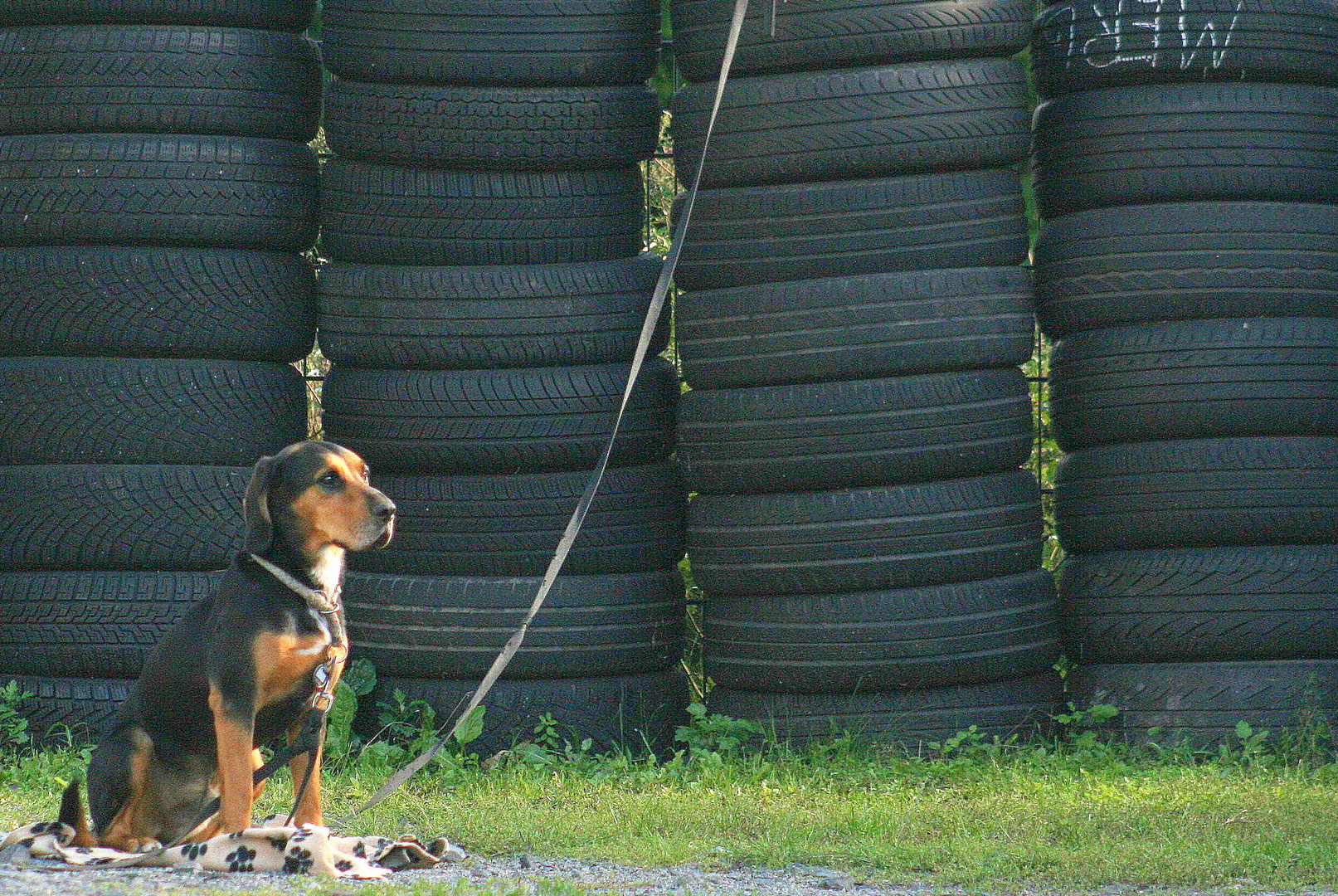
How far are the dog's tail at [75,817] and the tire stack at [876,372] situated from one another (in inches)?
94.3

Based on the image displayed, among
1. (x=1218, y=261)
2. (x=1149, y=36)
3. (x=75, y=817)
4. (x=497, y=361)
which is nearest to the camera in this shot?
(x=75, y=817)

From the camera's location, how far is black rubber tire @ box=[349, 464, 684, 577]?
5.77 m

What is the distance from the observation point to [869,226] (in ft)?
18.2

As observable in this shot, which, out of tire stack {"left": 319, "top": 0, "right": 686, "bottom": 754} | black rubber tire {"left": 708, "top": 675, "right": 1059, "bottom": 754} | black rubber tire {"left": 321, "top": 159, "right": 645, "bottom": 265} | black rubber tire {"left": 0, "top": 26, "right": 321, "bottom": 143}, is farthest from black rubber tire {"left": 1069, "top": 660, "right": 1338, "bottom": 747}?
black rubber tire {"left": 0, "top": 26, "right": 321, "bottom": 143}

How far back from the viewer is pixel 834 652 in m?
5.50

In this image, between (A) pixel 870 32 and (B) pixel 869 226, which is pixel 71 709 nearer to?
(B) pixel 869 226

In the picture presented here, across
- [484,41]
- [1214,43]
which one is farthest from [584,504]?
[1214,43]

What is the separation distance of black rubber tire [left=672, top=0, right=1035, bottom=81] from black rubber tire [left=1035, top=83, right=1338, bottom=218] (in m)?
0.47

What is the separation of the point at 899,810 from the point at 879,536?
1133mm

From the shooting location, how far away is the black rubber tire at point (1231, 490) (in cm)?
549

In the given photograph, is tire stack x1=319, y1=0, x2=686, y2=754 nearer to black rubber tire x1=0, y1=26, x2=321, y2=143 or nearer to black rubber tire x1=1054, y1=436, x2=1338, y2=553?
black rubber tire x1=0, y1=26, x2=321, y2=143

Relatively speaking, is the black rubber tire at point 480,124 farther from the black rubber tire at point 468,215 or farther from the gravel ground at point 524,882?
the gravel ground at point 524,882

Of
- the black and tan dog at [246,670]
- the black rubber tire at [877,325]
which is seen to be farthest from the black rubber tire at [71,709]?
the black rubber tire at [877,325]

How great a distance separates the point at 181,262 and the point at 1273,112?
3997 mm
